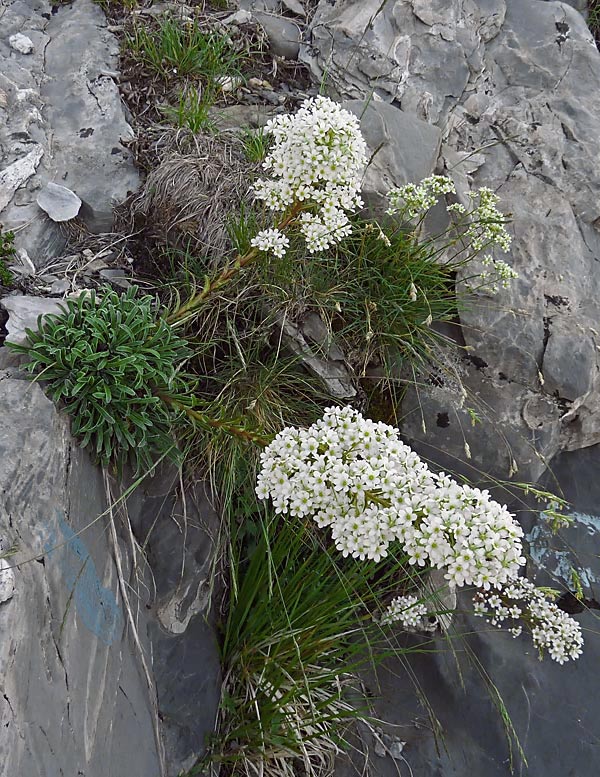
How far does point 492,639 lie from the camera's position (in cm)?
387

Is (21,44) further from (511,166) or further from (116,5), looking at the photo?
(511,166)

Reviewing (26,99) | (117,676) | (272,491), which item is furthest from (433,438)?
(26,99)

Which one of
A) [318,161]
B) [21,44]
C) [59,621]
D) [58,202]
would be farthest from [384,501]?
[21,44]

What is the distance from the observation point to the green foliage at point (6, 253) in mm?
3256

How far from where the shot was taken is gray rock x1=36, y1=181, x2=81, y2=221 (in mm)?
3768

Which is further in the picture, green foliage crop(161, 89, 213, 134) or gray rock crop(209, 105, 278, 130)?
gray rock crop(209, 105, 278, 130)

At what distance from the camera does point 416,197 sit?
3713mm

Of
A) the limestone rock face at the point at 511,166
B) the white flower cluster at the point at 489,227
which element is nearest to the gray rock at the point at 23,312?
the limestone rock face at the point at 511,166

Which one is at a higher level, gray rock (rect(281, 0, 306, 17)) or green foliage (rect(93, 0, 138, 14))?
gray rock (rect(281, 0, 306, 17))

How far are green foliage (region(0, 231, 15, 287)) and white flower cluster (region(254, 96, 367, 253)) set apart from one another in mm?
1391

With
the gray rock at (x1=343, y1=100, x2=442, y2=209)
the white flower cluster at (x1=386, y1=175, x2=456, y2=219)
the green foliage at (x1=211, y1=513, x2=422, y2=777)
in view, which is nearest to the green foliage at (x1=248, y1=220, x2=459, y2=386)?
the white flower cluster at (x1=386, y1=175, x2=456, y2=219)

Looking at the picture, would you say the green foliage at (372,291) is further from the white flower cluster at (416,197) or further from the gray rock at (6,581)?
the gray rock at (6,581)

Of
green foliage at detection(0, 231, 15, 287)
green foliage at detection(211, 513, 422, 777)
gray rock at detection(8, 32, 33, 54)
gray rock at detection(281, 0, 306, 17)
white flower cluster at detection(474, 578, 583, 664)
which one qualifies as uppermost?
gray rock at detection(281, 0, 306, 17)

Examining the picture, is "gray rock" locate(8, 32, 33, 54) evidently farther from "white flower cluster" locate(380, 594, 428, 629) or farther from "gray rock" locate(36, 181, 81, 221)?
"white flower cluster" locate(380, 594, 428, 629)
